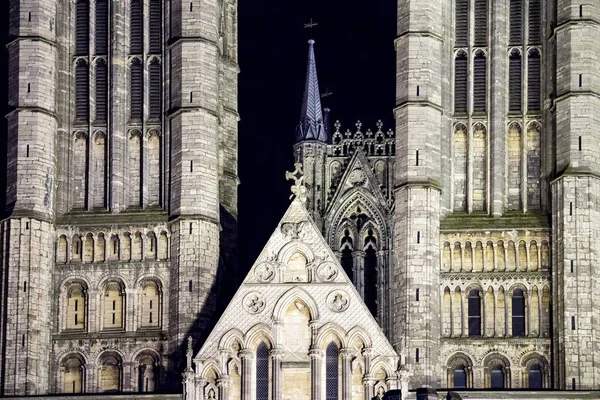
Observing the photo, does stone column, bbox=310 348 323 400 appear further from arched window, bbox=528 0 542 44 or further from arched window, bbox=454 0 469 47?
arched window, bbox=528 0 542 44

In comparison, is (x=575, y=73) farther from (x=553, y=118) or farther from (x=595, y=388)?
(x=595, y=388)

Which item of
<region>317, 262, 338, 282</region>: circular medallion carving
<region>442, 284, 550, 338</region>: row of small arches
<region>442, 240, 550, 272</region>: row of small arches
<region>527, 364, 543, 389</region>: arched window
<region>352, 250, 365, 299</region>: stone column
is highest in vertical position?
<region>352, 250, 365, 299</region>: stone column

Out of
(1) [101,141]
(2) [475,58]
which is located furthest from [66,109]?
(2) [475,58]

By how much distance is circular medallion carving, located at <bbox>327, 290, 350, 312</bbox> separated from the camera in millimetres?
84250

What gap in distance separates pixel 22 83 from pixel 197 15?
15.1 feet

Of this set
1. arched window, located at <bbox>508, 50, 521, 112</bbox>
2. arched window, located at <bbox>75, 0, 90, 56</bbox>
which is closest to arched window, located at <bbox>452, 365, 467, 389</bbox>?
arched window, located at <bbox>508, 50, 521, 112</bbox>

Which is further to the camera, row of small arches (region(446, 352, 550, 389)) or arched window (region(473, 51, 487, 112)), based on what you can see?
arched window (region(473, 51, 487, 112))

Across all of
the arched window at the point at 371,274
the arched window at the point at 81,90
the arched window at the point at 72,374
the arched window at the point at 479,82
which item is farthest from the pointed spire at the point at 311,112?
the arched window at the point at 72,374

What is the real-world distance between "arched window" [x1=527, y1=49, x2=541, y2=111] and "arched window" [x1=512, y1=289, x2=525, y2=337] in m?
4.71

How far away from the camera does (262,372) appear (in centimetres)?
8406

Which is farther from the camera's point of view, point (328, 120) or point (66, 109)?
point (328, 120)

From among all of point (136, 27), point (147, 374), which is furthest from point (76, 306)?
point (136, 27)

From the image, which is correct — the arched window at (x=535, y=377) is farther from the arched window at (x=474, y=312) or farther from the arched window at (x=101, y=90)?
the arched window at (x=101, y=90)

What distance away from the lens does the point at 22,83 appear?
8712 cm
